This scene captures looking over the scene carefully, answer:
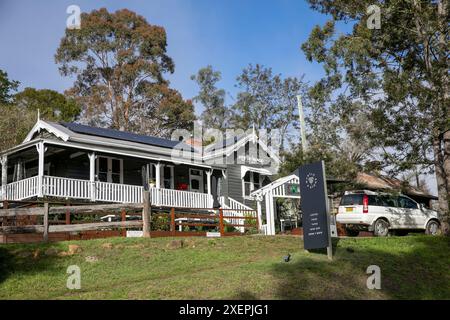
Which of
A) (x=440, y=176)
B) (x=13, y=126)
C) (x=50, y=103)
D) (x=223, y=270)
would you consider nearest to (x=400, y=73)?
(x=440, y=176)

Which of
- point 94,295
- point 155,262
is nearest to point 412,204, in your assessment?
point 155,262

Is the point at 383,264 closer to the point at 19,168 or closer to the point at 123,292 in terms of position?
the point at 123,292

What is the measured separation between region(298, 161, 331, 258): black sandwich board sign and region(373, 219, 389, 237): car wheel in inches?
323

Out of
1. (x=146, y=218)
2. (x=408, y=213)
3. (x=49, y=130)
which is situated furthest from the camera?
(x=49, y=130)

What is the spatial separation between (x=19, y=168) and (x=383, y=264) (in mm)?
18745

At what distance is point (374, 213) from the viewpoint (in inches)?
886

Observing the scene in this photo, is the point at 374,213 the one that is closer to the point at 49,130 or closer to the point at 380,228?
the point at 380,228

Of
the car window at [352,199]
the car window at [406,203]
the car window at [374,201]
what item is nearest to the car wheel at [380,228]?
the car window at [374,201]

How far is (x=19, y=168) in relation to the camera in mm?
27500

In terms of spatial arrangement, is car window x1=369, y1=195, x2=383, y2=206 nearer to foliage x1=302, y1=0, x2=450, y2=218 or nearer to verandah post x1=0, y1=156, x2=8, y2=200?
foliage x1=302, y1=0, x2=450, y2=218

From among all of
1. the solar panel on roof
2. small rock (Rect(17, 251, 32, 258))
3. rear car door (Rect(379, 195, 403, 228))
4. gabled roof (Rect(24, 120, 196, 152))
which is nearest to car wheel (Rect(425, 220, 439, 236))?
rear car door (Rect(379, 195, 403, 228))

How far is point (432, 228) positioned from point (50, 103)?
34.0m

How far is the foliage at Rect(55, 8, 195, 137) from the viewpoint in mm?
46344
